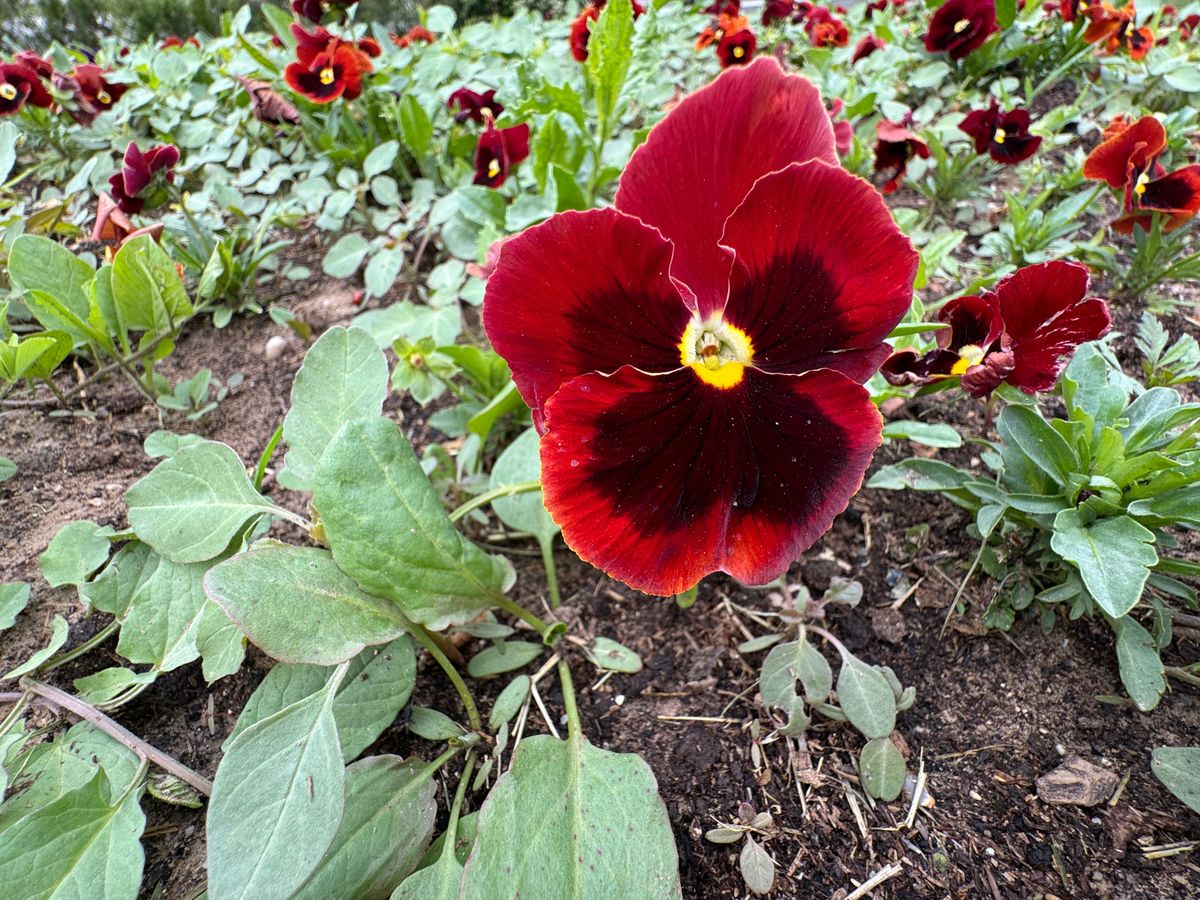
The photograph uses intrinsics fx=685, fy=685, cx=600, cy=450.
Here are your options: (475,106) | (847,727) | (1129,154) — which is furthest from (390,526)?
(475,106)

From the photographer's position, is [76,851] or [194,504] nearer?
[76,851]

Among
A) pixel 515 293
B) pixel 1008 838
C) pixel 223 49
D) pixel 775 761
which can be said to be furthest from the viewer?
pixel 223 49

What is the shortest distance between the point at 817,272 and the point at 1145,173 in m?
1.14

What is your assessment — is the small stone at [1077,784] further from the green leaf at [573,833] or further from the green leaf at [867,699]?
the green leaf at [573,833]

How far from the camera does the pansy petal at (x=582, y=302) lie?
28.5 inches

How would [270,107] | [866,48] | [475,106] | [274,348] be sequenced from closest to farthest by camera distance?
[274,348], [475,106], [270,107], [866,48]

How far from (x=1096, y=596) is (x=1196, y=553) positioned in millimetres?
525

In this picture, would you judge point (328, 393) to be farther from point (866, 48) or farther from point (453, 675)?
point (866, 48)

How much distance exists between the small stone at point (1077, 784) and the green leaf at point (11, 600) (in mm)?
1621

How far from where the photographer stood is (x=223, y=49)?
3.19m

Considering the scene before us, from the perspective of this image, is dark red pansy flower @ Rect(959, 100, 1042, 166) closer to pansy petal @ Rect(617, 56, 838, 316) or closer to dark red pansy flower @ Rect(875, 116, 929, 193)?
dark red pansy flower @ Rect(875, 116, 929, 193)

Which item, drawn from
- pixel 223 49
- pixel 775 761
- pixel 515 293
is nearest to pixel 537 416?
pixel 515 293

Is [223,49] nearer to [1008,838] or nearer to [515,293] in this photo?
[515,293]

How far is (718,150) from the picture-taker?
0.77 metres
